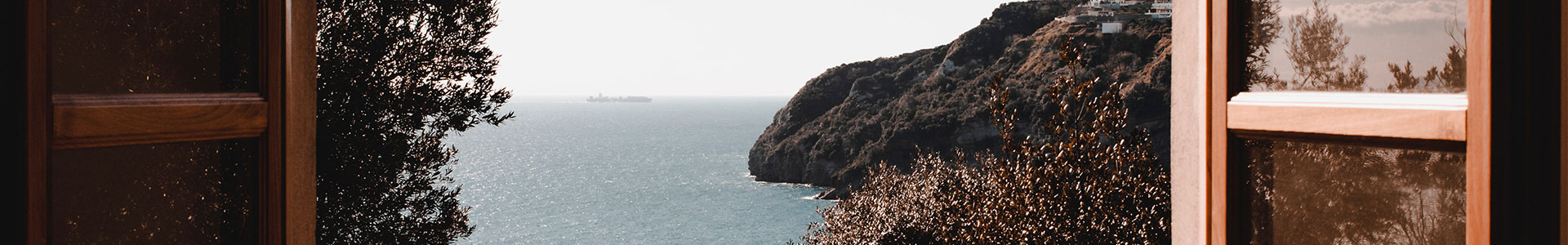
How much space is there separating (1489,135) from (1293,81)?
0.24 metres

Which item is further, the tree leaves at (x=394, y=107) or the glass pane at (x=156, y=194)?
the tree leaves at (x=394, y=107)

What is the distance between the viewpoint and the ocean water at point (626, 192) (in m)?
45.2

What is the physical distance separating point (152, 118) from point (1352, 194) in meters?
1.39

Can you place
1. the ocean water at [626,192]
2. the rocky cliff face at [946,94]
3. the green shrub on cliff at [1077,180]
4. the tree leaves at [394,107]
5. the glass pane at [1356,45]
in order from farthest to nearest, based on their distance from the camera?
the ocean water at [626,192] → the rocky cliff face at [946,94] → the tree leaves at [394,107] → the green shrub on cliff at [1077,180] → the glass pane at [1356,45]

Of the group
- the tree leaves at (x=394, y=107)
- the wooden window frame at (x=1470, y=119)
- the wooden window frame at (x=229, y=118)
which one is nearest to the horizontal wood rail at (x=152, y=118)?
the wooden window frame at (x=229, y=118)

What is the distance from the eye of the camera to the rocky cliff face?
27469 mm

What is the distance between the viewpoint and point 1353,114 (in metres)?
1.07

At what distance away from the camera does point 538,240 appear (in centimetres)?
4603

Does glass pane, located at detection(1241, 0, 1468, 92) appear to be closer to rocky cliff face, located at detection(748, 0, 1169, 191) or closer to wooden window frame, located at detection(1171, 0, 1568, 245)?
wooden window frame, located at detection(1171, 0, 1568, 245)

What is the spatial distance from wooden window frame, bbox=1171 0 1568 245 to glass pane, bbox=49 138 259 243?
1238 mm

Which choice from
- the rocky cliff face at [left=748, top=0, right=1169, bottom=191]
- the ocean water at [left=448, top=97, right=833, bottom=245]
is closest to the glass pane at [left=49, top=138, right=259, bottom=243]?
the rocky cliff face at [left=748, top=0, right=1169, bottom=191]

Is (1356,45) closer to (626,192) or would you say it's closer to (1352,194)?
(1352,194)

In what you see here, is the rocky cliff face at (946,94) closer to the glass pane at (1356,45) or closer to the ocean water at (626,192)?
the ocean water at (626,192)

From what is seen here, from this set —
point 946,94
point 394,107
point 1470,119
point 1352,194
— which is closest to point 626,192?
point 946,94
